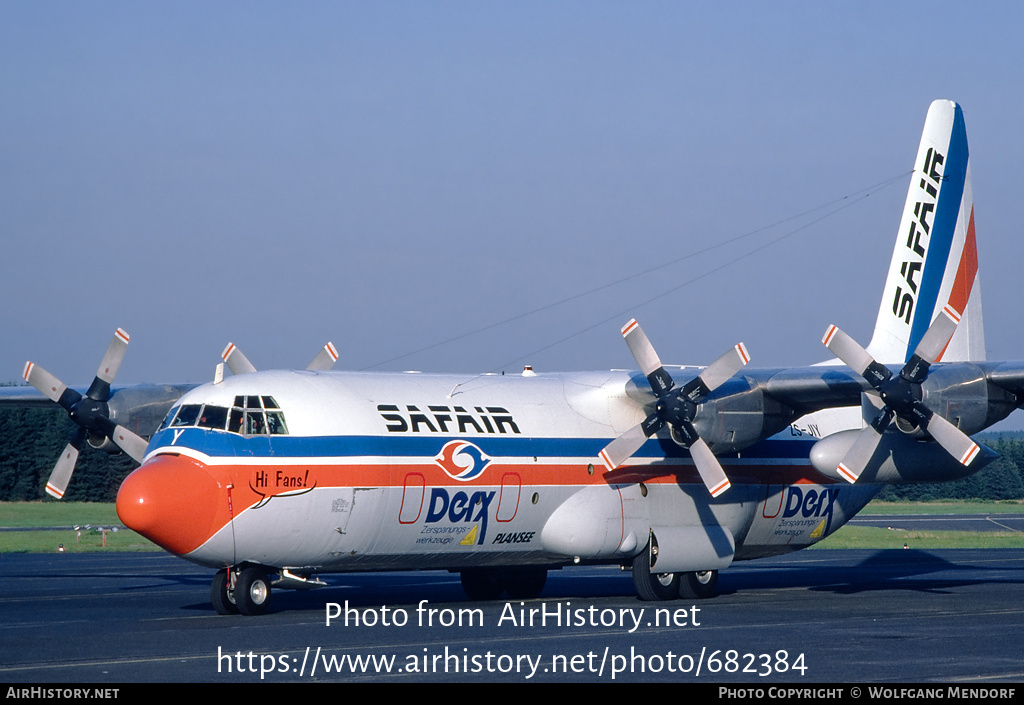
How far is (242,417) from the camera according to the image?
1839 cm

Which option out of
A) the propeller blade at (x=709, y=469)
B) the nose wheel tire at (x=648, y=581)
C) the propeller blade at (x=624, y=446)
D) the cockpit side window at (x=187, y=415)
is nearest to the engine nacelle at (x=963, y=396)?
the propeller blade at (x=709, y=469)

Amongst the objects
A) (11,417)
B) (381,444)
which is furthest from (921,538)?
(11,417)

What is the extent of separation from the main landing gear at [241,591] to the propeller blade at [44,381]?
5.90m

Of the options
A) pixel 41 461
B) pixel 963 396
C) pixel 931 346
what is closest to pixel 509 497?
pixel 931 346

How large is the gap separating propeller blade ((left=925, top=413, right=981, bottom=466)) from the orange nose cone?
11.1 meters

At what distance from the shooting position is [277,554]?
18.2 meters

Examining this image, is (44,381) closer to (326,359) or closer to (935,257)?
Result: (326,359)

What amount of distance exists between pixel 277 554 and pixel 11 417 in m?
54.4

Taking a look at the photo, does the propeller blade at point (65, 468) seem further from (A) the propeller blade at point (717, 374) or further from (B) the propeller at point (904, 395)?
(B) the propeller at point (904, 395)

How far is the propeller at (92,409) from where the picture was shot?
22.3 metres

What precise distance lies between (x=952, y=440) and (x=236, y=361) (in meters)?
12.0

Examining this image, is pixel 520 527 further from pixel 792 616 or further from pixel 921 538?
pixel 921 538

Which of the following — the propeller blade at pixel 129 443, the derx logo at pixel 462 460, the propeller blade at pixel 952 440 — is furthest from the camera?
the propeller blade at pixel 129 443
